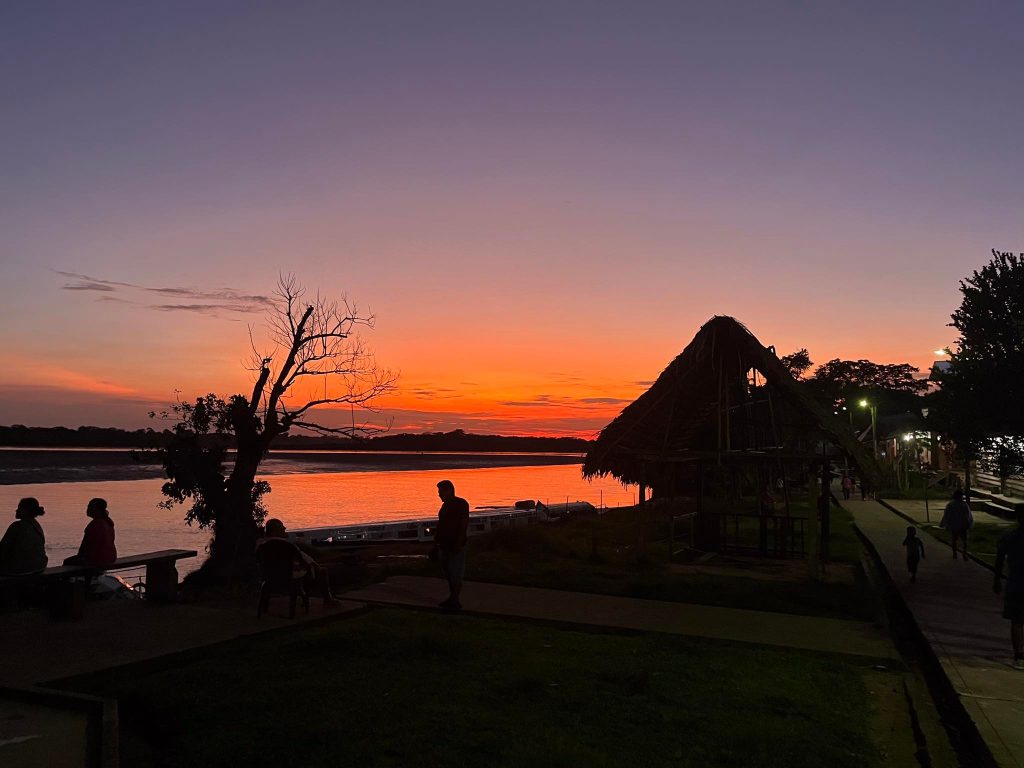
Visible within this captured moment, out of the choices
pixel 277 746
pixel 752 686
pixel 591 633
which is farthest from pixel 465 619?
pixel 277 746

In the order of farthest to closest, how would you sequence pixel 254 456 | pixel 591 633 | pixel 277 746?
pixel 254 456, pixel 591 633, pixel 277 746

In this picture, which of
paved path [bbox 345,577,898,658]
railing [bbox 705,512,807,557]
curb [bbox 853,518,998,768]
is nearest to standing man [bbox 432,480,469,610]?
paved path [bbox 345,577,898,658]

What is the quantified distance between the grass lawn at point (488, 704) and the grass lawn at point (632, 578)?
338 cm

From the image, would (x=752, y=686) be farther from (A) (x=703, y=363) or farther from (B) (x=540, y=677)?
(A) (x=703, y=363)

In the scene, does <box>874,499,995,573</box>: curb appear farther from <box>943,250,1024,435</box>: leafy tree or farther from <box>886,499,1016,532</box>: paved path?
<box>943,250,1024,435</box>: leafy tree

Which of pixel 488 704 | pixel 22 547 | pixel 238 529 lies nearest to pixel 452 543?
pixel 488 704

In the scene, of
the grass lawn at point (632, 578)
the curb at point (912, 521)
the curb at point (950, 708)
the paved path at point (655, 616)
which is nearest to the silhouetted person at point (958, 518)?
the curb at point (912, 521)

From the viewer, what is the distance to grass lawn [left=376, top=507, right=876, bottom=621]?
11547mm

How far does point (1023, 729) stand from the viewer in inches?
238

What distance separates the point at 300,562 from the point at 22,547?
3.06 m

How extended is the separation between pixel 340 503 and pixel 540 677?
206ft

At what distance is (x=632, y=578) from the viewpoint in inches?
530

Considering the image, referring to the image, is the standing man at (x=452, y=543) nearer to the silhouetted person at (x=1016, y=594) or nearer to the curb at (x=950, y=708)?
the curb at (x=950, y=708)

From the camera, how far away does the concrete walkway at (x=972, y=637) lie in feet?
20.3
